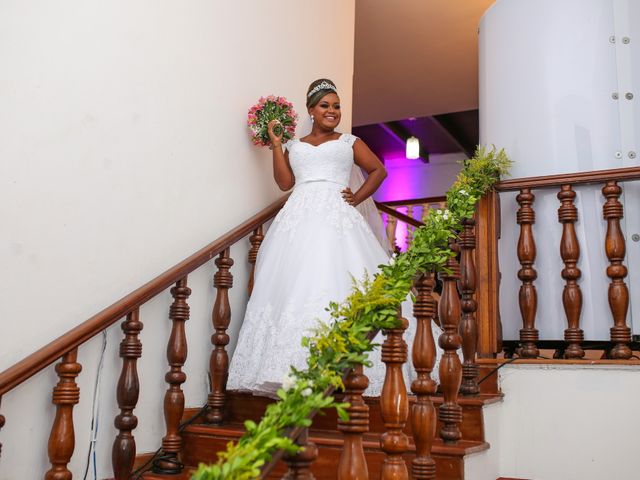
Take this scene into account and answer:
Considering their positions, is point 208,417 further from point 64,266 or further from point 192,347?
point 64,266

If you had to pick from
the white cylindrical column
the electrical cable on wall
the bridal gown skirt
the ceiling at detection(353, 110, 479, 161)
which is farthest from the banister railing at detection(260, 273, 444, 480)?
the ceiling at detection(353, 110, 479, 161)

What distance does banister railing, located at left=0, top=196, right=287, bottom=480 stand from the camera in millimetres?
2707

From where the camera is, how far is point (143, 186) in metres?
3.45

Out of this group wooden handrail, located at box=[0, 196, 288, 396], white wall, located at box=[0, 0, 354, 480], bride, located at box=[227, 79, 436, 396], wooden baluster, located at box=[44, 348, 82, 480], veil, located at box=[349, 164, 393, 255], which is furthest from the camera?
veil, located at box=[349, 164, 393, 255]

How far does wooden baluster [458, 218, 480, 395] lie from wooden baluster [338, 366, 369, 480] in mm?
1206

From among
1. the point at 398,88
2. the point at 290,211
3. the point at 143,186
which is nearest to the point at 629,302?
the point at 290,211

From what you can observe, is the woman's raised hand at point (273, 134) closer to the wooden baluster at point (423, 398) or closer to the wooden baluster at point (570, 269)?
the wooden baluster at point (570, 269)

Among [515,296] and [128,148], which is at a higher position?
[128,148]

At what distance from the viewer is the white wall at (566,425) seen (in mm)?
3002

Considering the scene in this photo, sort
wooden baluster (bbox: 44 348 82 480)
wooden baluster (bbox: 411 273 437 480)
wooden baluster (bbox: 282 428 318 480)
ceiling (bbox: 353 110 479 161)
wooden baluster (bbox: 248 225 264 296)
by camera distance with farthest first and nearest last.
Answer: ceiling (bbox: 353 110 479 161), wooden baluster (bbox: 248 225 264 296), wooden baluster (bbox: 44 348 82 480), wooden baluster (bbox: 411 273 437 480), wooden baluster (bbox: 282 428 318 480)

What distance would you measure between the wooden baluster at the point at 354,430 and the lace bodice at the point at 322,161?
210 cm

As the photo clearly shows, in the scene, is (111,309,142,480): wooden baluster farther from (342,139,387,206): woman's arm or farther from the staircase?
(342,139,387,206): woman's arm

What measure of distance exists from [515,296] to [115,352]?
6.47 feet

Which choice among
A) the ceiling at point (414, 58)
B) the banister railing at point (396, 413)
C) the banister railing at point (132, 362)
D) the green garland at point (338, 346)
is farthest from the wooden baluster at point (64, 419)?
the ceiling at point (414, 58)
